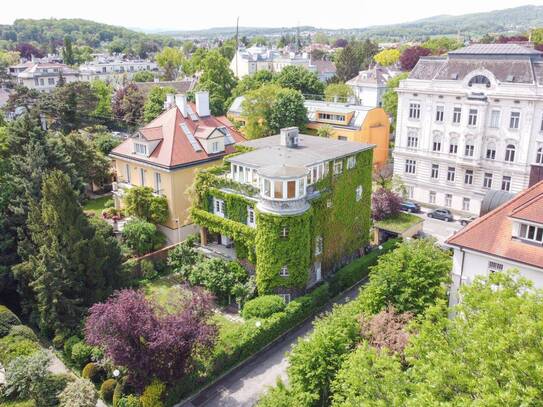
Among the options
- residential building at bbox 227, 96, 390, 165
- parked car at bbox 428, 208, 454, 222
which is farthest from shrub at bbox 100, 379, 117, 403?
residential building at bbox 227, 96, 390, 165

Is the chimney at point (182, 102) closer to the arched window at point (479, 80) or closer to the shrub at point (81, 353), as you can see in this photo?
the shrub at point (81, 353)

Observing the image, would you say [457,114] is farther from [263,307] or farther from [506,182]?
[263,307]

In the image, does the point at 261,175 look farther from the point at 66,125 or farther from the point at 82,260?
the point at 66,125

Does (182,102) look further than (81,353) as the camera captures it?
Yes

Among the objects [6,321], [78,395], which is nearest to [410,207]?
[78,395]

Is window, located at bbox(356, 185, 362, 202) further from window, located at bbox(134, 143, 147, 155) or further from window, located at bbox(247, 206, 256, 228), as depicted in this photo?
window, located at bbox(134, 143, 147, 155)
